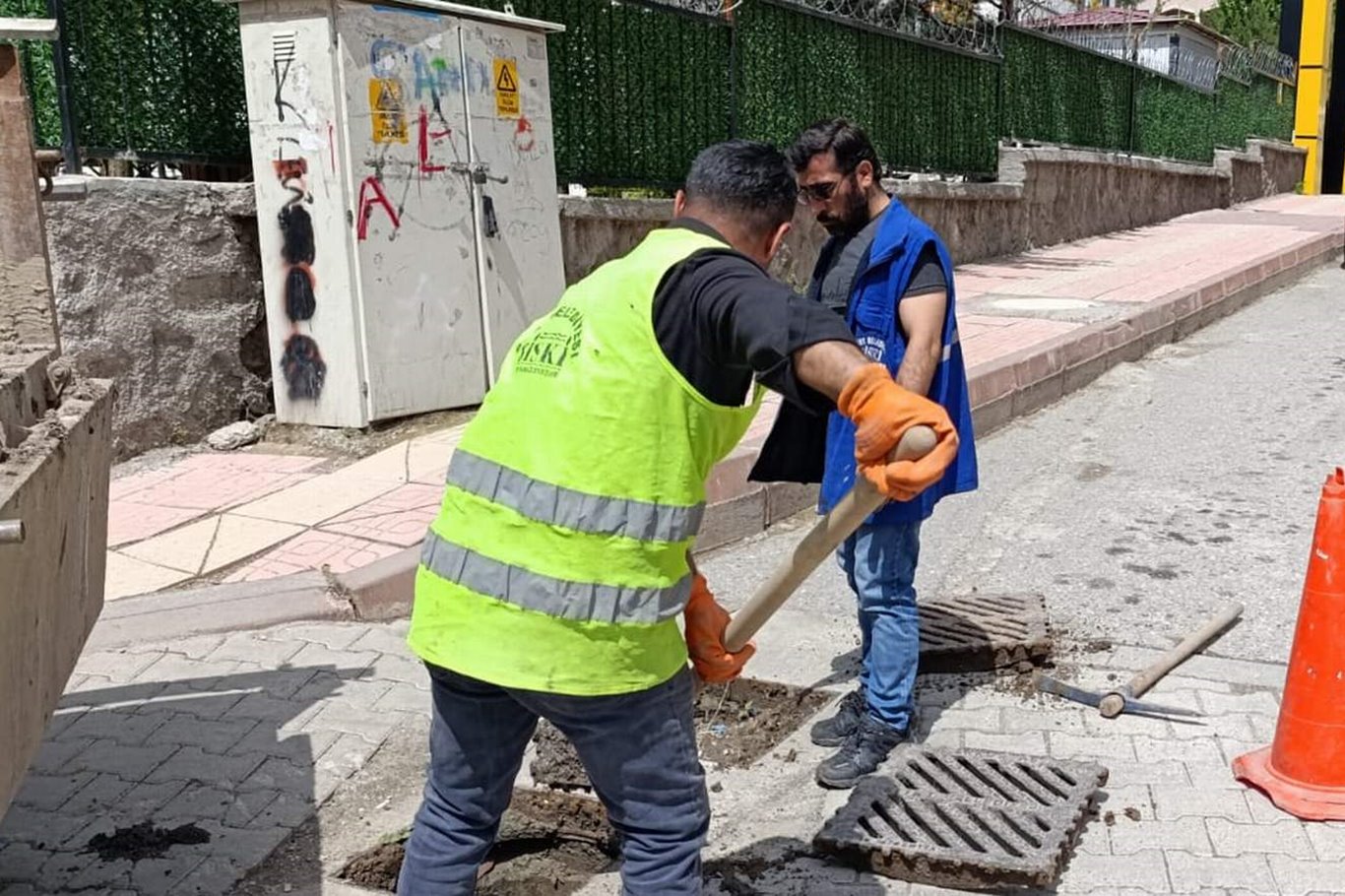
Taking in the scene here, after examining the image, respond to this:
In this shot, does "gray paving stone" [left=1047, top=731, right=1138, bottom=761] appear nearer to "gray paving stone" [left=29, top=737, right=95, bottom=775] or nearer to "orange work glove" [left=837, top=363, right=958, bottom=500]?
"orange work glove" [left=837, top=363, right=958, bottom=500]

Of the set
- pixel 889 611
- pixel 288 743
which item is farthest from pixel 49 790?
pixel 889 611

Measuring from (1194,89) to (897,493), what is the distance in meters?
23.1

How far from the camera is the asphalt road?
4.75 m

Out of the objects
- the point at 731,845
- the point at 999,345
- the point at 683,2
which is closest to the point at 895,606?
the point at 731,845

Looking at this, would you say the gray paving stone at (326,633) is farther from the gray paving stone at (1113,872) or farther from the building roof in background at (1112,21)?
the building roof in background at (1112,21)

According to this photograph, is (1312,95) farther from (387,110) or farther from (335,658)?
(335,658)

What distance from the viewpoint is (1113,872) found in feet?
9.81

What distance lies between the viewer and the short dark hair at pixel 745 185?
2359 mm

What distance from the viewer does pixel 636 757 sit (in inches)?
90.7

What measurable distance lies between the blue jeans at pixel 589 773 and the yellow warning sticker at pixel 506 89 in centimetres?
512

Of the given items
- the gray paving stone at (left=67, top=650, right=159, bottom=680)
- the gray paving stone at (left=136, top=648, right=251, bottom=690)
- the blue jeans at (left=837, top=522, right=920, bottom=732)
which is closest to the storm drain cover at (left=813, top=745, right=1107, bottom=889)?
the blue jeans at (left=837, top=522, right=920, bottom=732)

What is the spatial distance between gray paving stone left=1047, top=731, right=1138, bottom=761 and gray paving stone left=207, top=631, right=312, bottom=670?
237 cm

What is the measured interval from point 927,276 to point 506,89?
4.24 meters

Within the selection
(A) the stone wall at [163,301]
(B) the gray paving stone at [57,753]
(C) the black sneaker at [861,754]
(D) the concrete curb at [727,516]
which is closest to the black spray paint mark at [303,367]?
(A) the stone wall at [163,301]
